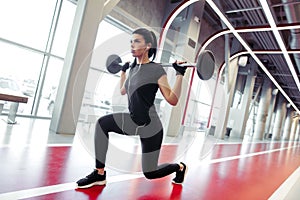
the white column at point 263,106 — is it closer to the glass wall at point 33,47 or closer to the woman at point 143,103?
the glass wall at point 33,47

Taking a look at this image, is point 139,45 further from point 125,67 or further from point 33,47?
point 33,47

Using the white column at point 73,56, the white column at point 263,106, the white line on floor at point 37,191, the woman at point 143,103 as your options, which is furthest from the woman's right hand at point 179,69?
the white column at point 263,106

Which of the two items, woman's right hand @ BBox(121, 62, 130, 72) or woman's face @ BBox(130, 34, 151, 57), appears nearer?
woman's face @ BBox(130, 34, 151, 57)

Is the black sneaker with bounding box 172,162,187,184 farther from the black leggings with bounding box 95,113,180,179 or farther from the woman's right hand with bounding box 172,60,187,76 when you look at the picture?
the woman's right hand with bounding box 172,60,187,76

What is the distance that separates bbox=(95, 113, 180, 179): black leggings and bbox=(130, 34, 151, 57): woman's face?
15.9 inches

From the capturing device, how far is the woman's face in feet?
4.54

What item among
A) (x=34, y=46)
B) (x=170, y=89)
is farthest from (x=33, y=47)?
(x=170, y=89)

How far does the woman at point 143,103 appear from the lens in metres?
1.40

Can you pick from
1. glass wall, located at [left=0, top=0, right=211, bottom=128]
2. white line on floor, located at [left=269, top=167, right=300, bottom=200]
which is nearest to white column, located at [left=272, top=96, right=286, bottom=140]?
white line on floor, located at [left=269, top=167, right=300, bottom=200]

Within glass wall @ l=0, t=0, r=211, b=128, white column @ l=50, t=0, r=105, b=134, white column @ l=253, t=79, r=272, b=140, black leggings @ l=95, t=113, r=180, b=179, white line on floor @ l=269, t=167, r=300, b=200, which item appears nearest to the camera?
black leggings @ l=95, t=113, r=180, b=179

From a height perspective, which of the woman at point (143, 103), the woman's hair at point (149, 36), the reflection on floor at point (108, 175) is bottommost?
the reflection on floor at point (108, 175)

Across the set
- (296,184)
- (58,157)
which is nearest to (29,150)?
(58,157)

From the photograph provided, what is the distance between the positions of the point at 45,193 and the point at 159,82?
1.01 metres

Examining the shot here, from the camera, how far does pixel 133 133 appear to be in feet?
4.97
